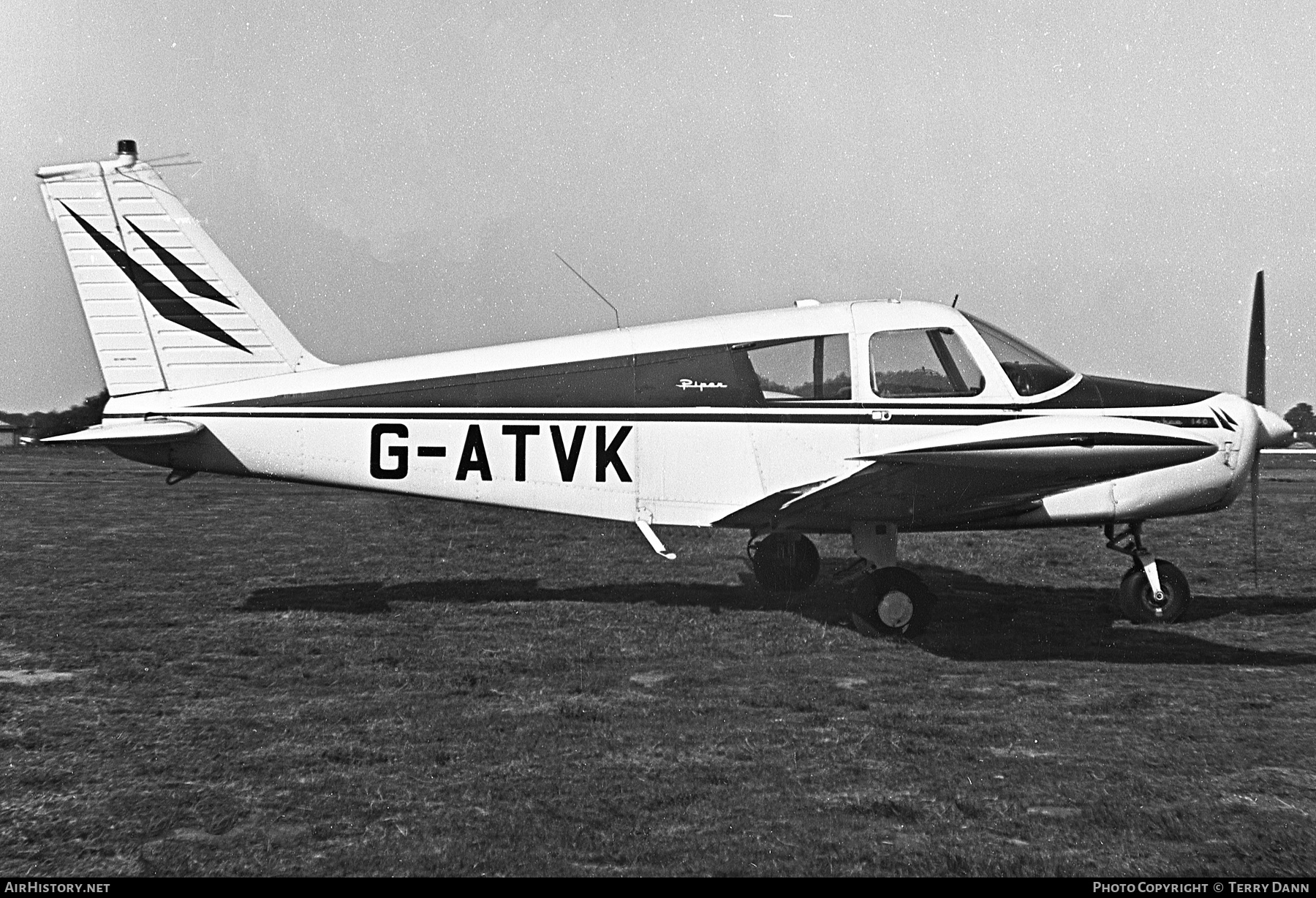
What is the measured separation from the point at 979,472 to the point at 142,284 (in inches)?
296

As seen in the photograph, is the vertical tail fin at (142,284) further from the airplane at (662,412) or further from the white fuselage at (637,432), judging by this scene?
the white fuselage at (637,432)

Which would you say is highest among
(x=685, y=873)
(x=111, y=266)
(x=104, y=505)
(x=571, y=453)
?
(x=111, y=266)

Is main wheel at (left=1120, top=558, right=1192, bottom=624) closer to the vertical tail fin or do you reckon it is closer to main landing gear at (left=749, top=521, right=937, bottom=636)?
main landing gear at (left=749, top=521, right=937, bottom=636)

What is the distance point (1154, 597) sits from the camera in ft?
32.5

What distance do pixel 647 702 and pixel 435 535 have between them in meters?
9.88

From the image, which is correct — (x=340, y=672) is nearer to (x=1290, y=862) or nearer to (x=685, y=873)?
(x=685, y=873)

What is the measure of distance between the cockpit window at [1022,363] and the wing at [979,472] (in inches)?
14.4

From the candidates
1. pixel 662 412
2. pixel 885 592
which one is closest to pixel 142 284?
pixel 662 412

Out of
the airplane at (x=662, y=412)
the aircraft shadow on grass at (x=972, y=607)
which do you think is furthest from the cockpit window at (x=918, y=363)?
the aircraft shadow on grass at (x=972, y=607)

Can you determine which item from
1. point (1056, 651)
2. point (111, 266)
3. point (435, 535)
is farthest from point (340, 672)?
point (435, 535)

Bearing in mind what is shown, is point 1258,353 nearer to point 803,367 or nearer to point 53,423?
point 803,367

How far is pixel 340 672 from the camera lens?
25.6 ft

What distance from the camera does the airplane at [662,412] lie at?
924 cm

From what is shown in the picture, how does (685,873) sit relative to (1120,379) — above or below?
below
